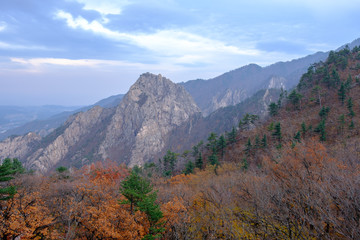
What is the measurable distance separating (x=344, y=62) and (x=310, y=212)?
76364 mm

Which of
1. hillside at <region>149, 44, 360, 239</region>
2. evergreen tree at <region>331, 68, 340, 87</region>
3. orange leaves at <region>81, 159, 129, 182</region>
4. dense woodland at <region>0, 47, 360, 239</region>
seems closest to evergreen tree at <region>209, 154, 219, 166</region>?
hillside at <region>149, 44, 360, 239</region>

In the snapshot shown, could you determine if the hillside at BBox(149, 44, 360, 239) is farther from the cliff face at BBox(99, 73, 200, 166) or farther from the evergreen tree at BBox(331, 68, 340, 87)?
the cliff face at BBox(99, 73, 200, 166)

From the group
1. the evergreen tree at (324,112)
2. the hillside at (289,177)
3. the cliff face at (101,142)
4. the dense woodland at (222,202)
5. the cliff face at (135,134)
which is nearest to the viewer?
Result: the hillside at (289,177)

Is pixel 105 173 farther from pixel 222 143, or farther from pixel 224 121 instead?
pixel 224 121

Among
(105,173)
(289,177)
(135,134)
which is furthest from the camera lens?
(135,134)

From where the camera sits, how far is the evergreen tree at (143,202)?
1486 cm

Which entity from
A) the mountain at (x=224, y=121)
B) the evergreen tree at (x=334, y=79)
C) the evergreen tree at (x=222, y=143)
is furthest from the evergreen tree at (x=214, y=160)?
the mountain at (x=224, y=121)

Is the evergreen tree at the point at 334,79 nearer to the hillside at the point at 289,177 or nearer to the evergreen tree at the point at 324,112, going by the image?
the hillside at the point at 289,177

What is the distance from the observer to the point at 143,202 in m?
15.3

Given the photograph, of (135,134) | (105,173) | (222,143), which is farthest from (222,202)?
(135,134)

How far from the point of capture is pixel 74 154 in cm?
17350

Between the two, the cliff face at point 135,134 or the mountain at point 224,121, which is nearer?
the cliff face at point 135,134

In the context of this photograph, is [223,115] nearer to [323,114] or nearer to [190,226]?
[323,114]

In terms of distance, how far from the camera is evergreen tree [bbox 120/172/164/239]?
1486 centimetres
